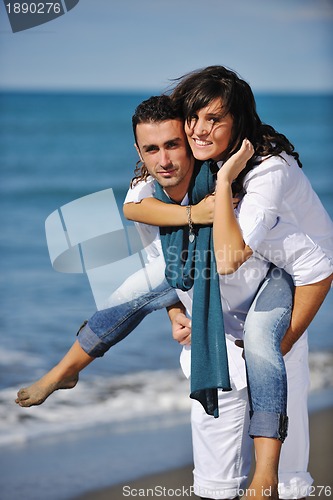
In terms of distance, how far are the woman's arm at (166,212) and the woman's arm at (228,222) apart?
0.13 metres

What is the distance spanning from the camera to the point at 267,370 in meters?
2.15

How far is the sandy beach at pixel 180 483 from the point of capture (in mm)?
2918

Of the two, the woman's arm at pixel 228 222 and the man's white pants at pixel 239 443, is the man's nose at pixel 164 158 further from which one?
the man's white pants at pixel 239 443

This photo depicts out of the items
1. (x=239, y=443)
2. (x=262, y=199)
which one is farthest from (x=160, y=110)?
(x=239, y=443)

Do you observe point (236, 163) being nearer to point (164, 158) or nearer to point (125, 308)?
point (164, 158)

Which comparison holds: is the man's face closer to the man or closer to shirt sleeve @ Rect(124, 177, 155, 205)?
the man

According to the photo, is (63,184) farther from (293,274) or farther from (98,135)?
(293,274)

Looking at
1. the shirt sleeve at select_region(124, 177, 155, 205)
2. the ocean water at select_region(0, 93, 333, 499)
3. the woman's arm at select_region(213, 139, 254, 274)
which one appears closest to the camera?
the woman's arm at select_region(213, 139, 254, 274)

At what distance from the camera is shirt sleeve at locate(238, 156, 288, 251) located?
211 cm

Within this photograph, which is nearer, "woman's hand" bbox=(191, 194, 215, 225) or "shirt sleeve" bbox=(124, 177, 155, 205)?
"woman's hand" bbox=(191, 194, 215, 225)

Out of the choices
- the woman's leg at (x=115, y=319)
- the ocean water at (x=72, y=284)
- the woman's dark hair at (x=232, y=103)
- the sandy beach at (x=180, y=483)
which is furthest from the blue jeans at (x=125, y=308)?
the ocean water at (x=72, y=284)

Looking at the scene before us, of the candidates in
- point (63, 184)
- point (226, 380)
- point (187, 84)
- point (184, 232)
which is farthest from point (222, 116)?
point (63, 184)

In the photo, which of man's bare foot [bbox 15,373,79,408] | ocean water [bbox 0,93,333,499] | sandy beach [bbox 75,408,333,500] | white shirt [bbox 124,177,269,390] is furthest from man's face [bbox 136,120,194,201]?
ocean water [bbox 0,93,333,499]

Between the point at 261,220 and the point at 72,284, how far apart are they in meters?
3.17
